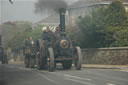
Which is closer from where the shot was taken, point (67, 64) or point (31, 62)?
point (67, 64)

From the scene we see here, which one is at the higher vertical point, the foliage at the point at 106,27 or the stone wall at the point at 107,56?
the foliage at the point at 106,27

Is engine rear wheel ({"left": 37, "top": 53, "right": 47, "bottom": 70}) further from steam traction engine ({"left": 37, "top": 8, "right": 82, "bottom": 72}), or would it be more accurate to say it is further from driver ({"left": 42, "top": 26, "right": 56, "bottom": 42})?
driver ({"left": 42, "top": 26, "right": 56, "bottom": 42})

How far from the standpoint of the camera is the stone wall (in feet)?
65.3

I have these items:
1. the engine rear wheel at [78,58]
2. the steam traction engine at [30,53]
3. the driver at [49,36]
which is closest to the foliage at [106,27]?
the steam traction engine at [30,53]

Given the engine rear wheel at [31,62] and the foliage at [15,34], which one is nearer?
the engine rear wheel at [31,62]

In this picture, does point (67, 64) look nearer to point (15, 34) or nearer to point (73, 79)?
point (73, 79)

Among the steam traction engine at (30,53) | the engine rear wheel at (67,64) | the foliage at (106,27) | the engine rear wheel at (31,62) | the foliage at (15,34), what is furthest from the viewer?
the foliage at (15,34)

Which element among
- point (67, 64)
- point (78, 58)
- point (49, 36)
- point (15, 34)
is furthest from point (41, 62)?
point (15, 34)

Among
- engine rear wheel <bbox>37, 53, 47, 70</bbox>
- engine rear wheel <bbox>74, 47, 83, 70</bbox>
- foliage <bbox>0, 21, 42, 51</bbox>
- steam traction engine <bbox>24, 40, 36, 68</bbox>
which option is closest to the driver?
engine rear wheel <bbox>37, 53, 47, 70</bbox>

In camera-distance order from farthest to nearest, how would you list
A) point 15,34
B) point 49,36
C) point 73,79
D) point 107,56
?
1. point 15,34
2. point 107,56
3. point 49,36
4. point 73,79

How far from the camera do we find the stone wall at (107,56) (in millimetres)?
19897

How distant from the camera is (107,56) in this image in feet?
71.5

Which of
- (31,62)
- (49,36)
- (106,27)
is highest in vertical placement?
(106,27)

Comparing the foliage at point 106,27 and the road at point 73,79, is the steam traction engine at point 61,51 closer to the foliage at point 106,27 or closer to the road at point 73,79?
the road at point 73,79
